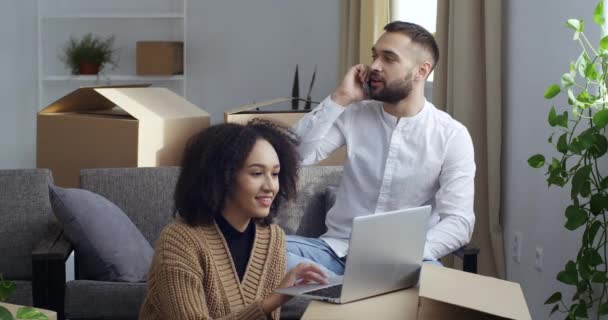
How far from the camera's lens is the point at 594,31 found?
3.10 m

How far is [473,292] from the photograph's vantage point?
6.20 feet

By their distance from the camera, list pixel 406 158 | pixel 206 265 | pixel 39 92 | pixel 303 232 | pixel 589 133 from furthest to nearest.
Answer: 1. pixel 39 92
2. pixel 303 232
3. pixel 406 158
4. pixel 589 133
5. pixel 206 265

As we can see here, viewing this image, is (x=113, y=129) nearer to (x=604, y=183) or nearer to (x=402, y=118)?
(x=402, y=118)

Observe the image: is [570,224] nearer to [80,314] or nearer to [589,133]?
[589,133]

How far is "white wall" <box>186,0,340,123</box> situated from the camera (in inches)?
259

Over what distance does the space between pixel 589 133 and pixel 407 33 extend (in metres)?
0.63

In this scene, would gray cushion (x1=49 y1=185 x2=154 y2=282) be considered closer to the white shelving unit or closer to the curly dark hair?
A: the curly dark hair

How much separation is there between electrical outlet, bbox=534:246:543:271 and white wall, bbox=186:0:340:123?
10.1 ft

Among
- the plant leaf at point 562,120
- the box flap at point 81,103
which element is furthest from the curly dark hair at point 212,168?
the box flap at point 81,103

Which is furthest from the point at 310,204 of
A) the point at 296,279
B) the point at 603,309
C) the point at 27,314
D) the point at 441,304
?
the point at 27,314

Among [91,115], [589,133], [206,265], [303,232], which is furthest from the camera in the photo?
[91,115]

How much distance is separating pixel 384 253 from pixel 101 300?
119 centimetres

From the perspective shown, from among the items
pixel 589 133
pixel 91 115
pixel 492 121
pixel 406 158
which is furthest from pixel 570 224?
pixel 91 115

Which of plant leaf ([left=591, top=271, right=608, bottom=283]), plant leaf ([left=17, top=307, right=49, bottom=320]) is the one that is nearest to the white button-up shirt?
plant leaf ([left=591, top=271, right=608, bottom=283])
